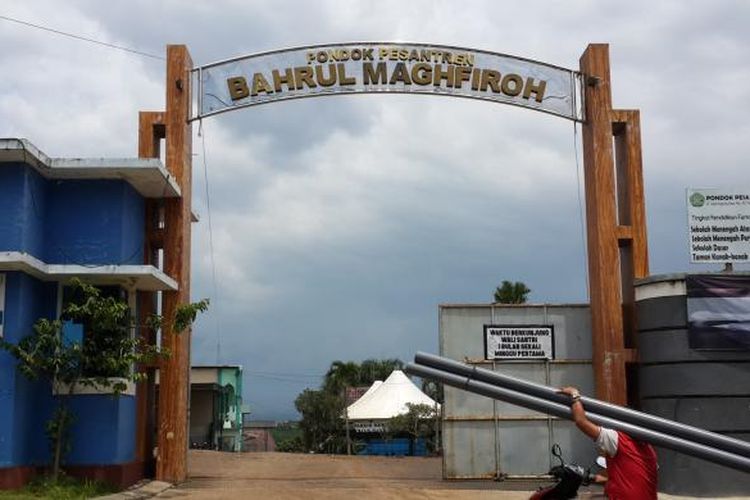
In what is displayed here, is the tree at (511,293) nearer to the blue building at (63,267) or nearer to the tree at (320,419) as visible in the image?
the tree at (320,419)

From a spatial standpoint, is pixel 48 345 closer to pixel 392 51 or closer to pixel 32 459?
pixel 32 459

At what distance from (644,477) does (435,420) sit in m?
35.7

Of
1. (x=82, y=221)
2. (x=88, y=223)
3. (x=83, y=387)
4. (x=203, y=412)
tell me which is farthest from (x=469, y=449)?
(x=203, y=412)

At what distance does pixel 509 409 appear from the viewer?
2033cm

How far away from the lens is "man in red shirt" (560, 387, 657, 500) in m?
6.64

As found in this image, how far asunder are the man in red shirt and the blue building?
11.6 metres

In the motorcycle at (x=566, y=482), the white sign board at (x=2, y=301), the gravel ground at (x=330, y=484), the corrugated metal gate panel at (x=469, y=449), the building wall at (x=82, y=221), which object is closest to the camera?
the motorcycle at (x=566, y=482)

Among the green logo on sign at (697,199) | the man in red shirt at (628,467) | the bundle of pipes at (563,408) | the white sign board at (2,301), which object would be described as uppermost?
the green logo on sign at (697,199)

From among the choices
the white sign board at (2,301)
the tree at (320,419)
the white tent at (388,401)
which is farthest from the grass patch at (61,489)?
the tree at (320,419)

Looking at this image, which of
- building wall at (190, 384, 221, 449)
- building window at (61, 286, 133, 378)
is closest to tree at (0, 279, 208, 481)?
building window at (61, 286, 133, 378)

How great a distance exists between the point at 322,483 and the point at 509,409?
432 centimetres

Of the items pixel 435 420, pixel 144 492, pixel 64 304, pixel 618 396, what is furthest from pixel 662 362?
A: pixel 435 420

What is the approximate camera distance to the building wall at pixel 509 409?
794 inches

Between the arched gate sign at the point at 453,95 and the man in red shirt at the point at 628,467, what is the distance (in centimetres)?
1304
